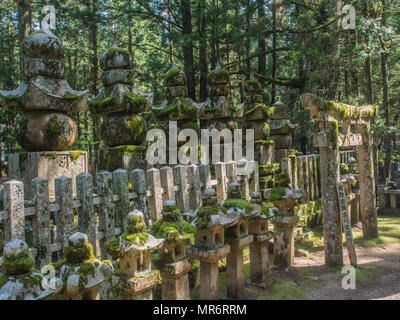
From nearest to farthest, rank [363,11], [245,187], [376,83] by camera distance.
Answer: [245,187] → [363,11] → [376,83]

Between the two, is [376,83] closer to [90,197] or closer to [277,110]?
[277,110]

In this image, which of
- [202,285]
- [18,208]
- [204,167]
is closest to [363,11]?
[204,167]

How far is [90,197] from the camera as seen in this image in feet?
12.9

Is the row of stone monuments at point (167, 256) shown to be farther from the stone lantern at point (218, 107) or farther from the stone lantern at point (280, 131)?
the stone lantern at point (280, 131)

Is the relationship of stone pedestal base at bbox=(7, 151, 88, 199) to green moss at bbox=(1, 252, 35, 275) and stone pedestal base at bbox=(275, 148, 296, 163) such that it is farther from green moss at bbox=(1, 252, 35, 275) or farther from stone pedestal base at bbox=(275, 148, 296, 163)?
stone pedestal base at bbox=(275, 148, 296, 163)

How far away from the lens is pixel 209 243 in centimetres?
329

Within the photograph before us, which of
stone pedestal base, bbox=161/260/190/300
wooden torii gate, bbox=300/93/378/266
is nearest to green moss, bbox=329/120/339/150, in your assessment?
wooden torii gate, bbox=300/93/378/266

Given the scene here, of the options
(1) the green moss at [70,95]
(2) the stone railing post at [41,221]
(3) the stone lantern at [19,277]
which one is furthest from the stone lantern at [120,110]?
(3) the stone lantern at [19,277]

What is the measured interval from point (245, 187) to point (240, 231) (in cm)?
267

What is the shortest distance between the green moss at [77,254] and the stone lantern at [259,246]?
2.52 m

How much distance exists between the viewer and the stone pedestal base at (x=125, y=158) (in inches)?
248

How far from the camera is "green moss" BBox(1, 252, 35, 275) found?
1723 mm

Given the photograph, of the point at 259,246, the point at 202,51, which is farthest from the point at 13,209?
the point at 202,51

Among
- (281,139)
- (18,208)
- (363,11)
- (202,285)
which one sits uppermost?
(363,11)
